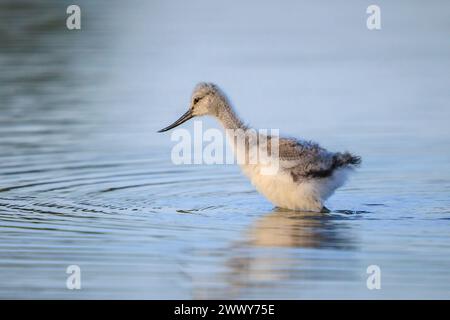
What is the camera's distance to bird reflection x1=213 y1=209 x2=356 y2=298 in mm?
9234

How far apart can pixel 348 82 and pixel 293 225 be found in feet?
24.1

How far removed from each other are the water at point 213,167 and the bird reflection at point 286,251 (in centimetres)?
3

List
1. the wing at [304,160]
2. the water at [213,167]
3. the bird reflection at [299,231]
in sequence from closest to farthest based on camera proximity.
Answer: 1. the water at [213,167]
2. the bird reflection at [299,231]
3. the wing at [304,160]

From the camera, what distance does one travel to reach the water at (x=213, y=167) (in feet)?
31.4

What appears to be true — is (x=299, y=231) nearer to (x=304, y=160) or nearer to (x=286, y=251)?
(x=286, y=251)

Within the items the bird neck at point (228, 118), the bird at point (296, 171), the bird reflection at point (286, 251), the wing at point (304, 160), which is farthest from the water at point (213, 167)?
the bird neck at point (228, 118)

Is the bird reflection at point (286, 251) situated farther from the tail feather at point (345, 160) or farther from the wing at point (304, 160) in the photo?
the tail feather at point (345, 160)

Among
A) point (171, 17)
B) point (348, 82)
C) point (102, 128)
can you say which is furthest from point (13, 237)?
point (171, 17)

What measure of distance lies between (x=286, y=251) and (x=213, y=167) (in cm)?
407

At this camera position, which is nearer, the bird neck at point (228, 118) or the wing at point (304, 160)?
the wing at point (304, 160)

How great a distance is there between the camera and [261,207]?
1215 centimetres

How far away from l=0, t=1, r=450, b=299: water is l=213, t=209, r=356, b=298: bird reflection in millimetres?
25

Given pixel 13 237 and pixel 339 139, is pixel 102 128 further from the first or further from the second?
pixel 13 237

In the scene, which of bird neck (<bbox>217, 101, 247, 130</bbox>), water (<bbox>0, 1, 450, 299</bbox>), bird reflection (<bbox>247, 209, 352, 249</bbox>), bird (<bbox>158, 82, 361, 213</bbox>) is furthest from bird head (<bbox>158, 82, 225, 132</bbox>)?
bird reflection (<bbox>247, 209, 352, 249</bbox>)
